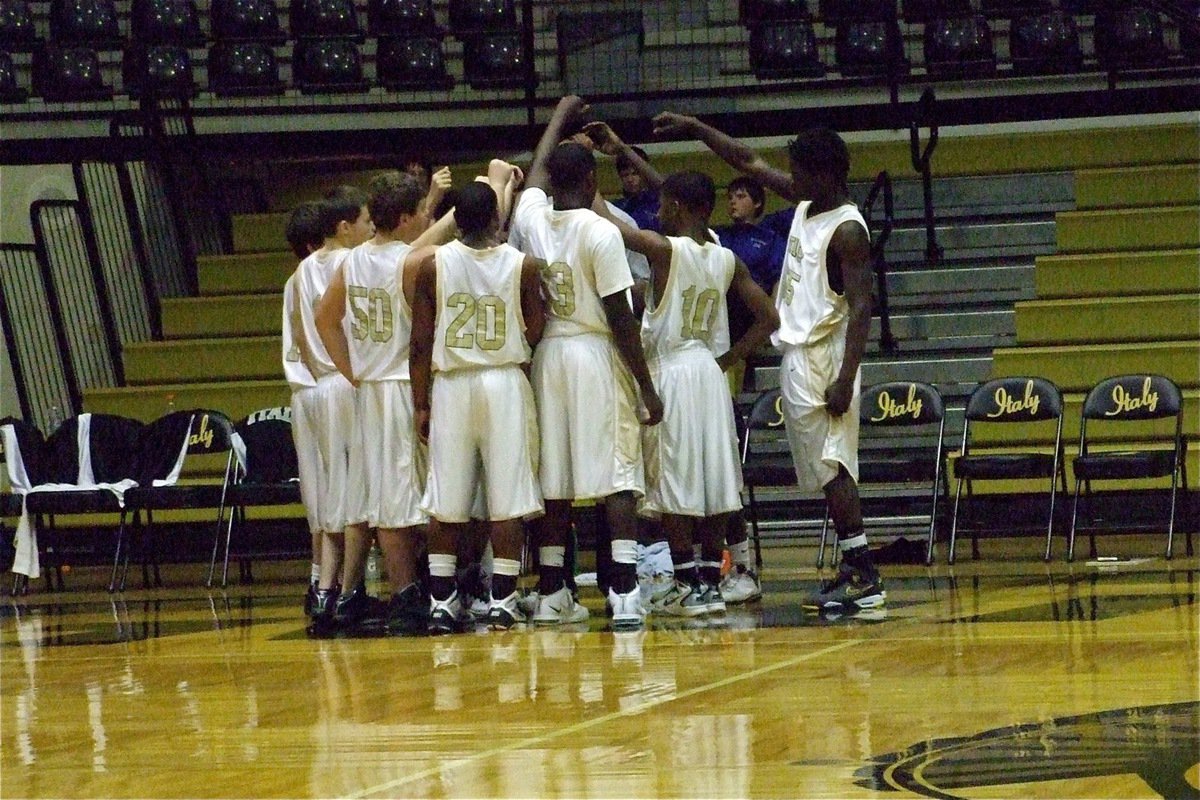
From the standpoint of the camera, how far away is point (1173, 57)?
516 inches

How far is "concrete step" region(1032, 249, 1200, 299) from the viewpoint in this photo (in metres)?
12.0

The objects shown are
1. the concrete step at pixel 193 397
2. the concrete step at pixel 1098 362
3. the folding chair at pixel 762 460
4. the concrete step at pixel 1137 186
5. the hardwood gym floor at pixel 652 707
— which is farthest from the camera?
the concrete step at pixel 1137 186

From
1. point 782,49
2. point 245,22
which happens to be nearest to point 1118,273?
point 782,49

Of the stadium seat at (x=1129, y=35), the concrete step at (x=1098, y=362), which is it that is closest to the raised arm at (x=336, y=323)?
the concrete step at (x=1098, y=362)

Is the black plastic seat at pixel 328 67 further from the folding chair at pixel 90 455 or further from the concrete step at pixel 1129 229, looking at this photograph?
the concrete step at pixel 1129 229

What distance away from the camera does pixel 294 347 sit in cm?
782

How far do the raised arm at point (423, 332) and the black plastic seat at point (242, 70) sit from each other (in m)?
6.61

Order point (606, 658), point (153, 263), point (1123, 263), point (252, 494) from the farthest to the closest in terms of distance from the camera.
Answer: point (153, 263) < point (1123, 263) < point (252, 494) < point (606, 658)

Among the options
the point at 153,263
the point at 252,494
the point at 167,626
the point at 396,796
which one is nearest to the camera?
the point at 396,796

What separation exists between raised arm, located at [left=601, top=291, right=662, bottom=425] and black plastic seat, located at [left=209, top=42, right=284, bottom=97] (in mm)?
6923

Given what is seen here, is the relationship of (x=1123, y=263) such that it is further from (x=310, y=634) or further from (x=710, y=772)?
(x=710, y=772)

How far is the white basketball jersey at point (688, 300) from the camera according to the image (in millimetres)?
7234

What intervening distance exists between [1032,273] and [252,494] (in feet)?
17.1

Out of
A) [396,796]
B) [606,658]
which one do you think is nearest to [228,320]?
[606,658]
